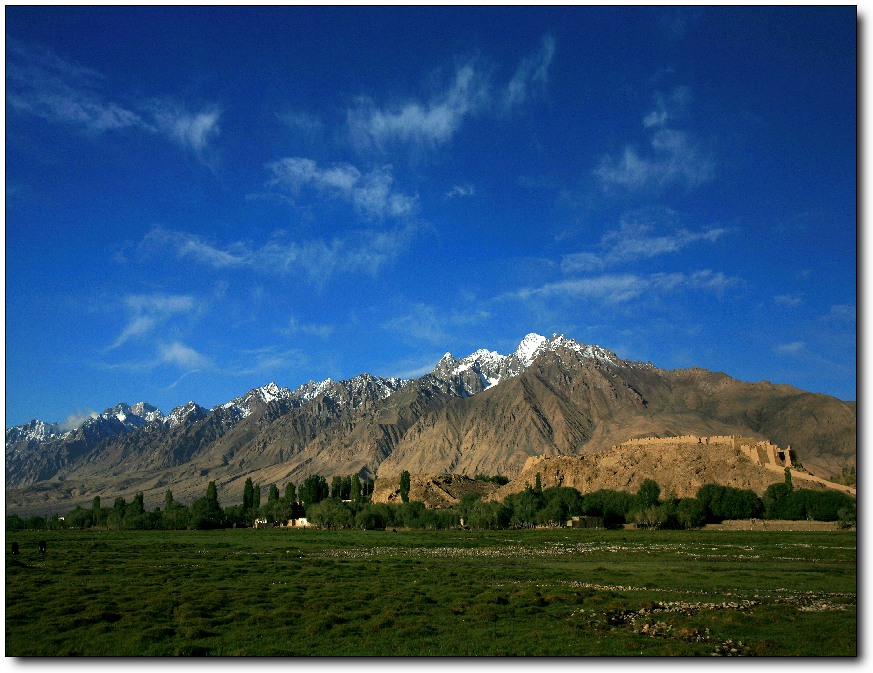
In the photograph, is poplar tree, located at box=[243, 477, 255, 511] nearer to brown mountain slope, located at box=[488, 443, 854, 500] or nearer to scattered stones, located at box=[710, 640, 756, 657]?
brown mountain slope, located at box=[488, 443, 854, 500]

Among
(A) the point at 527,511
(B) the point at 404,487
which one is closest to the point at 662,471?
(A) the point at 527,511

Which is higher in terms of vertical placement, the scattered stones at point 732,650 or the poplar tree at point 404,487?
the poplar tree at point 404,487

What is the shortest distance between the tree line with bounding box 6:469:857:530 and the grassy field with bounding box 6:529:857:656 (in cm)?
5893

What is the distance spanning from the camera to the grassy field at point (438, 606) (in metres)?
23.1

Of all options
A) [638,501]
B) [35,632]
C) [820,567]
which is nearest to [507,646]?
[35,632]

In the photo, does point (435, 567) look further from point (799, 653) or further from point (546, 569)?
point (799, 653)

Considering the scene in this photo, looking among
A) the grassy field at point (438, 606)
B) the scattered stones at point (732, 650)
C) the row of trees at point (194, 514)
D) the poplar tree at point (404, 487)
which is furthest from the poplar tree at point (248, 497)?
the scattered stones at point (732, 650)

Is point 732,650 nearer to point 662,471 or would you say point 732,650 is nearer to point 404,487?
point 662,471

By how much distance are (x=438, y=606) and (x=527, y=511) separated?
105564 millimetres

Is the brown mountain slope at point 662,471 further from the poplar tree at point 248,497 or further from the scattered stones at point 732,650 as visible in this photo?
the scattered stones at point 732,650

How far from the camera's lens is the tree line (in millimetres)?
118562

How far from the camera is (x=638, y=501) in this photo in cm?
13075

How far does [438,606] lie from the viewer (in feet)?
103

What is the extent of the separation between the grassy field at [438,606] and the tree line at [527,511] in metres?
58.9
